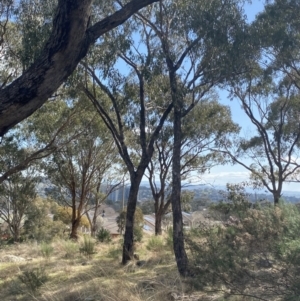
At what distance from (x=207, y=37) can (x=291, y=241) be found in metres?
6.22

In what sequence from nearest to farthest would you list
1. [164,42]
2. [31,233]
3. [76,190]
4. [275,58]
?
[164,42] < [275,58] < [76,190] < [31,233]

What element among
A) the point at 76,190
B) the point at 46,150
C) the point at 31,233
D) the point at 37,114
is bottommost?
the point at 31,233

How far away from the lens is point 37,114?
1656 centimetres

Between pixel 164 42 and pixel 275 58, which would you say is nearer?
pixel 164 42

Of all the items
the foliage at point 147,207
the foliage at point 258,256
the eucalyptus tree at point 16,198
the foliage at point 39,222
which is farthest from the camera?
the foliage at point 147,207

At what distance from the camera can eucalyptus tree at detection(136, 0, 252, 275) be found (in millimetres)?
10164

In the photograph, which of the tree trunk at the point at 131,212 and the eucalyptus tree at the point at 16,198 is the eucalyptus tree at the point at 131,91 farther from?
the eucalyptus tree at the point at 16,198

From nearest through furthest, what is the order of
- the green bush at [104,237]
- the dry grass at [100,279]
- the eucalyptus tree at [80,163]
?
the dry grass at [100,279], the green bush at [104,237], the eucalyptus tree at [80,163]

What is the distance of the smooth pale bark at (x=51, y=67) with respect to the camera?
18.0 ft

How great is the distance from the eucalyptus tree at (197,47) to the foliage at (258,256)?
3232mm

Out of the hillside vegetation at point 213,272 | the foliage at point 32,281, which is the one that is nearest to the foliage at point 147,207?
the hillside vegetation at point 213,272

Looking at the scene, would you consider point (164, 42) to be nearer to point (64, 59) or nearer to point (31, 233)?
point (64, 59)

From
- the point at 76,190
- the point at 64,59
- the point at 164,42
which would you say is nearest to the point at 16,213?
the point at 76,190

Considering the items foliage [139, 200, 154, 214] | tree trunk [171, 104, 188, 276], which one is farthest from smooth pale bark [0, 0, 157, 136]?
foliage [139, 200, 154, 214]
